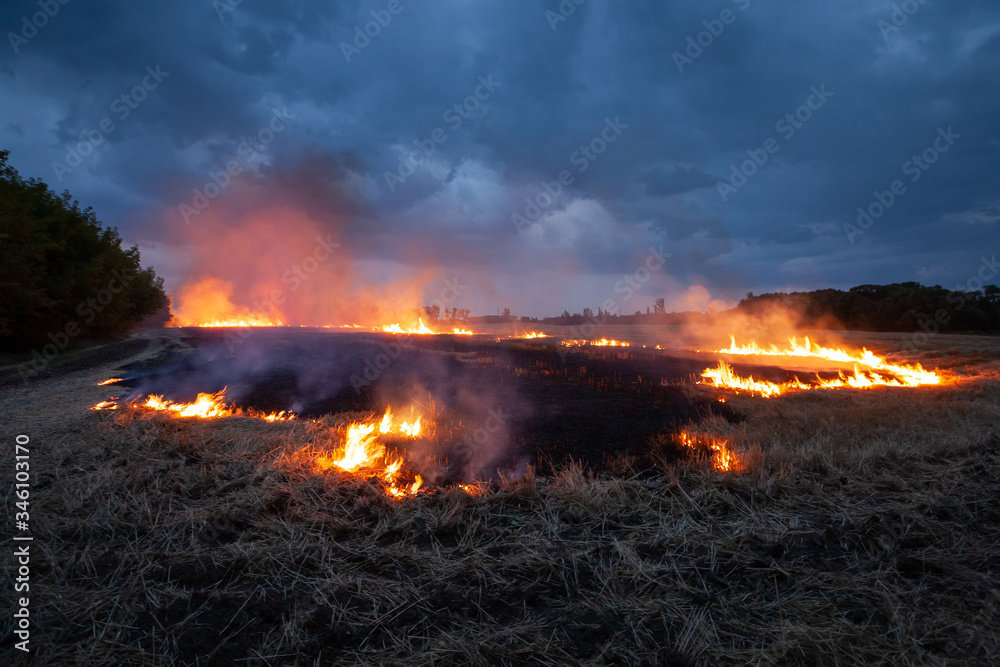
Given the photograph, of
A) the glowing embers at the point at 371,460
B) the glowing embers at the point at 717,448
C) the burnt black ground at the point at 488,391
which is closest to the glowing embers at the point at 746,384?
the burnt black ground at the point at 488,391

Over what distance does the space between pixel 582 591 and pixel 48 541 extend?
4881mm

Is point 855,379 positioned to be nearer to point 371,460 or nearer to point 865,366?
point 865,366

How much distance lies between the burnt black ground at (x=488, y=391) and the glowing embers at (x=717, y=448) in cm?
41

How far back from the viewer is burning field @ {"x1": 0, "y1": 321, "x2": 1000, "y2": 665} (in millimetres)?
2930

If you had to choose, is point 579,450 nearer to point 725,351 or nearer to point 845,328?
point 725,351

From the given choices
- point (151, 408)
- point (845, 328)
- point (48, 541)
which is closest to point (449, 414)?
point (151, 408)

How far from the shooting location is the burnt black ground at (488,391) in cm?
725

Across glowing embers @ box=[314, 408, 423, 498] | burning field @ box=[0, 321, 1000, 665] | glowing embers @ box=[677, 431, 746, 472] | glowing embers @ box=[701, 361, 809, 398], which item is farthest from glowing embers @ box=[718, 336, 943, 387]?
glowing embers @ box=[314, 408, 423, 498]

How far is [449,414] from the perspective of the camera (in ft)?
31.2

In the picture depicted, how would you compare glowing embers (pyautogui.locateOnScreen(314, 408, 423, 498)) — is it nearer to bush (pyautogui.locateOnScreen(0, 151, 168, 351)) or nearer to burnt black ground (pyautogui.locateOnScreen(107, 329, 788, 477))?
burnt black ground (pyautogui.locateOnScreen(107, 329, 788, 477))

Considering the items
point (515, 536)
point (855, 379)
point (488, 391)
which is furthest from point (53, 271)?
point (855, 379)

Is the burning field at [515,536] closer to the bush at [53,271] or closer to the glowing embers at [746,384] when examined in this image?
the glowing embers at [746,384]

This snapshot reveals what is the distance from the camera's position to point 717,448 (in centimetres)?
670

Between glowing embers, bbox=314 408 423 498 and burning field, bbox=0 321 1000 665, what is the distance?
0.05 m
